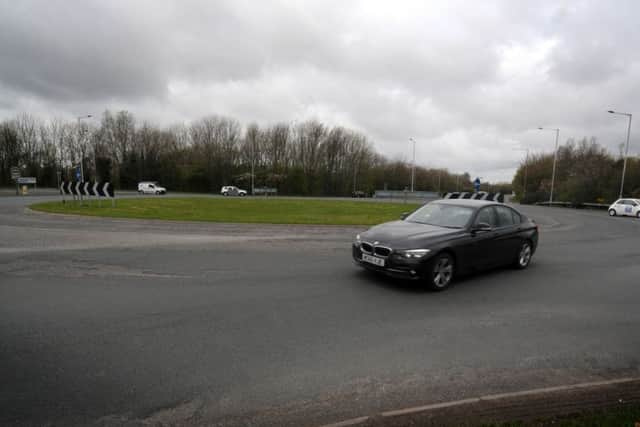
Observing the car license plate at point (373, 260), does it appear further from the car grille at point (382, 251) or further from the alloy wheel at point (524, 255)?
the alloy wheel at point (524, 255)

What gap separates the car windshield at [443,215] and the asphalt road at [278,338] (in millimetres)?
1180

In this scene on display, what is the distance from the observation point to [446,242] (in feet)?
18.6

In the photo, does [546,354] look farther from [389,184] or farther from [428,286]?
Result: [389,184]

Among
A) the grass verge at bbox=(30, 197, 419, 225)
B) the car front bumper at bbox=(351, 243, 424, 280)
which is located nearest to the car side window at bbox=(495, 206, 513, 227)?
the car front bumper at bbox=(351, 243, 424, 280)

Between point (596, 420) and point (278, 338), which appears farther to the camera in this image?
point (278, 338)

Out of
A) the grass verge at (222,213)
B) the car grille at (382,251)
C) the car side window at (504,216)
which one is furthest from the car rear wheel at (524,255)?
the grass verge at (222,213)

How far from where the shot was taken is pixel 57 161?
6562 cm

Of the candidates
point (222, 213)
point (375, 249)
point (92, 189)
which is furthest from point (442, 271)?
point (92, 189)

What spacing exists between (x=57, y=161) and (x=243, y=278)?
80.1 meters

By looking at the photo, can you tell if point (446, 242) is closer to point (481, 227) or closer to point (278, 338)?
point (481, 227)

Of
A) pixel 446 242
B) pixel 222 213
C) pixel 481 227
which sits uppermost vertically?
pixel 481 227

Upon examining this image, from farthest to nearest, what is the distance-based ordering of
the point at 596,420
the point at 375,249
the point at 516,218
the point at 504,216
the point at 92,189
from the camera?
the point at 92,189
the point at 516,218
the point at 504,216
the point at 375,249
the point at 596,420

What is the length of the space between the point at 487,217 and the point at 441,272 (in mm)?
1928

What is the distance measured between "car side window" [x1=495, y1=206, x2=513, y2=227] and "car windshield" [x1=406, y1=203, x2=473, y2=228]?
3.08 feet
